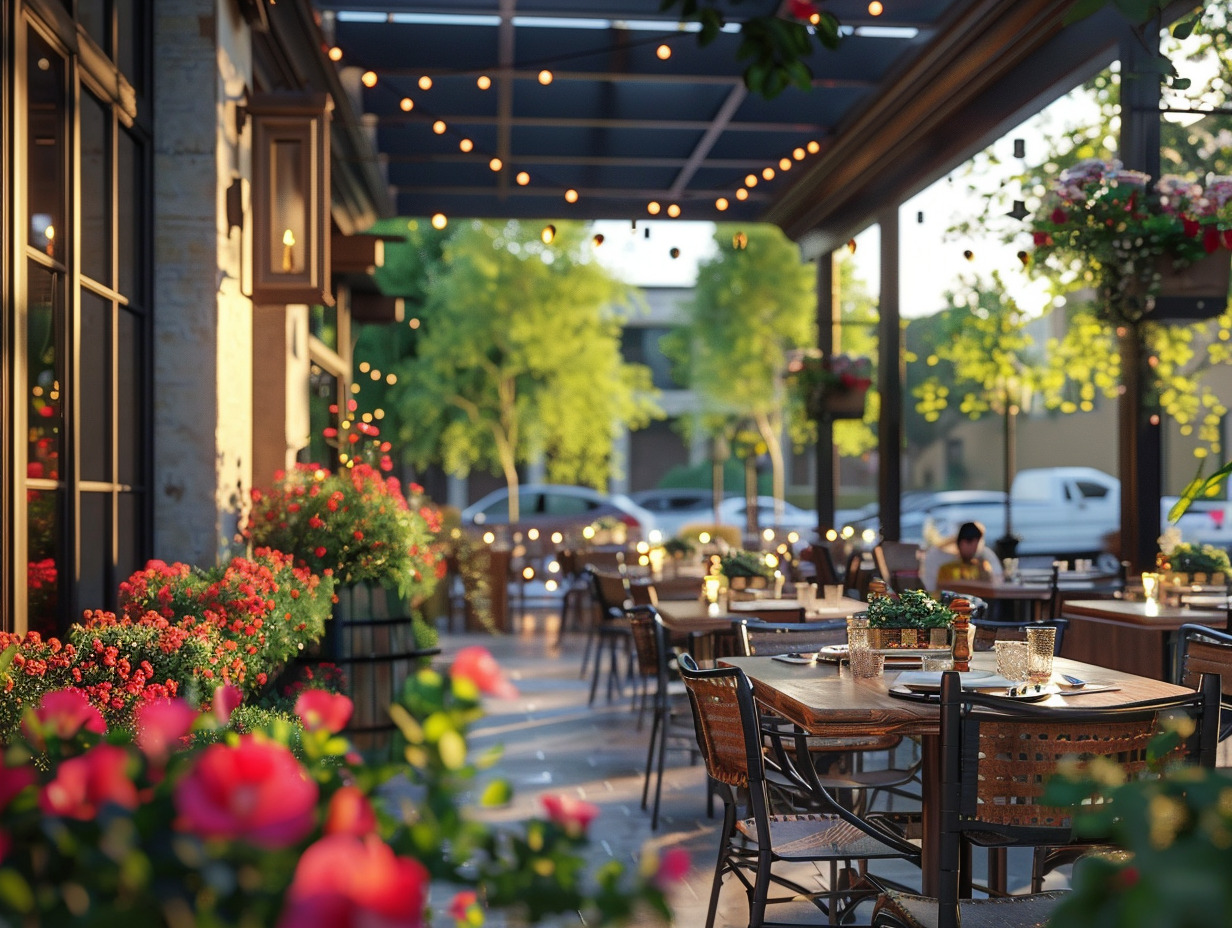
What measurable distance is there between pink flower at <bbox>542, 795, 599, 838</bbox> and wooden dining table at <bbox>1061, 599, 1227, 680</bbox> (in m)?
4.61

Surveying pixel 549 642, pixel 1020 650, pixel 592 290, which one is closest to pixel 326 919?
pixel 1020 650

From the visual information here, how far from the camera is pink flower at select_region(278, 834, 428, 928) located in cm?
63

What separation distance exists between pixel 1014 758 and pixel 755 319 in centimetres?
1870

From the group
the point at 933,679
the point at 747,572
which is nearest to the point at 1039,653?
the point at 933,679

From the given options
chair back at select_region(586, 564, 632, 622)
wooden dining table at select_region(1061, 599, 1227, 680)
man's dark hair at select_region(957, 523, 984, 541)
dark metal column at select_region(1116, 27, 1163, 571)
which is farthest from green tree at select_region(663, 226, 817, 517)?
wooden dining table at select_region(1061, 599, 1227, 680)

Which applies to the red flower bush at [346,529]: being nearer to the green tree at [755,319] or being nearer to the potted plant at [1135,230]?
the potted plant at [1135,230]

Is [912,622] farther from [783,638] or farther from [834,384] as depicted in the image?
[834,384]

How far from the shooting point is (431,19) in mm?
7941

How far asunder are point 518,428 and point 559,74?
10.7 m

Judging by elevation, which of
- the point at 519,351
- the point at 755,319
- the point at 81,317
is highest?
the point at 755,319

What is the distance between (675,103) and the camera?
9211 millimetres

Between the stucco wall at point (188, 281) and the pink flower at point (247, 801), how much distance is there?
4.51m

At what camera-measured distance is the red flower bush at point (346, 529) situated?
525cm

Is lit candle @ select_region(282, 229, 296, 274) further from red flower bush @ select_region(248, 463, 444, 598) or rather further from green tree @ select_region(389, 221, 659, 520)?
green tree @ select_region(389, 221, 659, 520)
